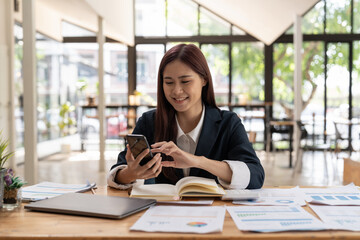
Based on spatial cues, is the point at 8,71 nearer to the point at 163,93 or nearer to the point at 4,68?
the point at 4,68

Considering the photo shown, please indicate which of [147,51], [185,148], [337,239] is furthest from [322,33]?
[337,239]

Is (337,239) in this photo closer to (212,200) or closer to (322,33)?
(212,200)

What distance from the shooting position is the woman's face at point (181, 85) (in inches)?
82.9

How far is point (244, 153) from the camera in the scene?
2082mm

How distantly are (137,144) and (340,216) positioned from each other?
75cm

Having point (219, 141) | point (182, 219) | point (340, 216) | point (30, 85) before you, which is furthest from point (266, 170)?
point (182, 219)

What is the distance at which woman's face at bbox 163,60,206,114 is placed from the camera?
6.91 feet

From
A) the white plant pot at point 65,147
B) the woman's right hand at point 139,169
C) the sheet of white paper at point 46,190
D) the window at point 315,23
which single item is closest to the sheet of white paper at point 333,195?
the woman's right hand at point 139,169

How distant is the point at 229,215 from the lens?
1.48 metres

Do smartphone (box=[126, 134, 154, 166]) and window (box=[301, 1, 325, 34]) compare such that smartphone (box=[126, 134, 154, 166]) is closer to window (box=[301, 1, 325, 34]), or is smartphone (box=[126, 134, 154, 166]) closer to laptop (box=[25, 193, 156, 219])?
laptop (box=[25, 193, 156, 219])

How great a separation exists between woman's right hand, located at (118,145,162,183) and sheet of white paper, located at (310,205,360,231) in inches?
23.7

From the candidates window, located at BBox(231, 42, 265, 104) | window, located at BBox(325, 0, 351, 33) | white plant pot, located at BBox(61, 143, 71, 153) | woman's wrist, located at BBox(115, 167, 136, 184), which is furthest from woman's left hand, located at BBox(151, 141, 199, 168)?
window, located at BBox(325, 0, 351, 33)

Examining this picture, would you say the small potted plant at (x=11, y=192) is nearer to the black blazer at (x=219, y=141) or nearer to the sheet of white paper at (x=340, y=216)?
the black blazer at (x=219, y=141)

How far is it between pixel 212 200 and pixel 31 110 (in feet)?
12.0
